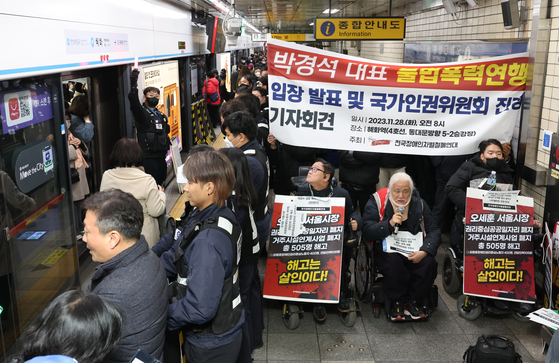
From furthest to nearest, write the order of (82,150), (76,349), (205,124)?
(205,124) → (82,150) → (76,349)

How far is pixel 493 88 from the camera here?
458cm

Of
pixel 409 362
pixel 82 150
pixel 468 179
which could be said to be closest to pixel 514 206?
pixel 468 179

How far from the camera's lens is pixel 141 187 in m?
4.08

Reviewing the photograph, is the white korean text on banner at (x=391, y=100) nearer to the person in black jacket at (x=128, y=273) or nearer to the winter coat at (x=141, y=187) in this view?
the winter coat at (x=141, y=187)

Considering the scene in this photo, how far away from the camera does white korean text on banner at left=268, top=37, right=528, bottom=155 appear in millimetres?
4586

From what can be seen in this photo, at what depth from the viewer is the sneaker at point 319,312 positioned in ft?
14.1

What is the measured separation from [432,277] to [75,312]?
3406 mm

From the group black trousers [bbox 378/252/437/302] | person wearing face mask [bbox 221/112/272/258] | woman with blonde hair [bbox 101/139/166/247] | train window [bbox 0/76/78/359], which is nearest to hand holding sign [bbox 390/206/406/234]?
black trousers [bbox 378/252/437/302]

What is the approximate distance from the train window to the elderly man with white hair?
2.83 m

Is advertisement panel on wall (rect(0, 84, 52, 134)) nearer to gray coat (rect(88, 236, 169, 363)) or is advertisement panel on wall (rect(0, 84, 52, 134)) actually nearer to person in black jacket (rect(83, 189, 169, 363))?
person in black jacket (rect(83, 189, 169, 363))

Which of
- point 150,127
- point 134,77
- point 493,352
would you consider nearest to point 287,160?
point 150,127

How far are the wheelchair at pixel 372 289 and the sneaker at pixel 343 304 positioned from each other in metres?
0.28

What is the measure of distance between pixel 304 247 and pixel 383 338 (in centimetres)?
101

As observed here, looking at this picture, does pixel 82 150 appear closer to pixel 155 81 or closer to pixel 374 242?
pixel 155 81
